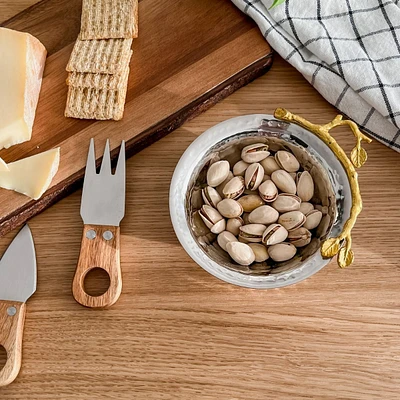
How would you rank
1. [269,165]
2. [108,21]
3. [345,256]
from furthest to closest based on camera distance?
[108,21], [269,165], [345,256]

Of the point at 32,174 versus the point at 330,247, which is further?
the point at 32,174

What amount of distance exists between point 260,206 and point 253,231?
0.04 metres

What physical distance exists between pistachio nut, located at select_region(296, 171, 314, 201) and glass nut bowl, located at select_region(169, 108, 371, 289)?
0.02m

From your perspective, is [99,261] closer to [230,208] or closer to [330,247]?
[230,208]

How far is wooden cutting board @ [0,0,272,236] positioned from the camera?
977 millimetres

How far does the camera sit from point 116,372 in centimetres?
93

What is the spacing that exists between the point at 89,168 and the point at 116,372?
0.32 meters

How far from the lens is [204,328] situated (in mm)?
943

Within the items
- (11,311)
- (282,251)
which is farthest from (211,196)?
(11,311)

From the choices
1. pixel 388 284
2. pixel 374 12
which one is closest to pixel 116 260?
pixel 388 284

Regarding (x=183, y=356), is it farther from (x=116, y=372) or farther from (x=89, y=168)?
(x=89, y=168)

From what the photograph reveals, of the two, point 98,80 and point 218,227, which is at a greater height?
point 98,80

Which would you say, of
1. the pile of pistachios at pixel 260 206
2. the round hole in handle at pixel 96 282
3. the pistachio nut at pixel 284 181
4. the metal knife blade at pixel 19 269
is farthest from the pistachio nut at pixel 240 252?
the metal knife blade at pixel 19 269

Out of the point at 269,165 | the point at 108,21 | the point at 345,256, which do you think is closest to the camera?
the point at 345,256
